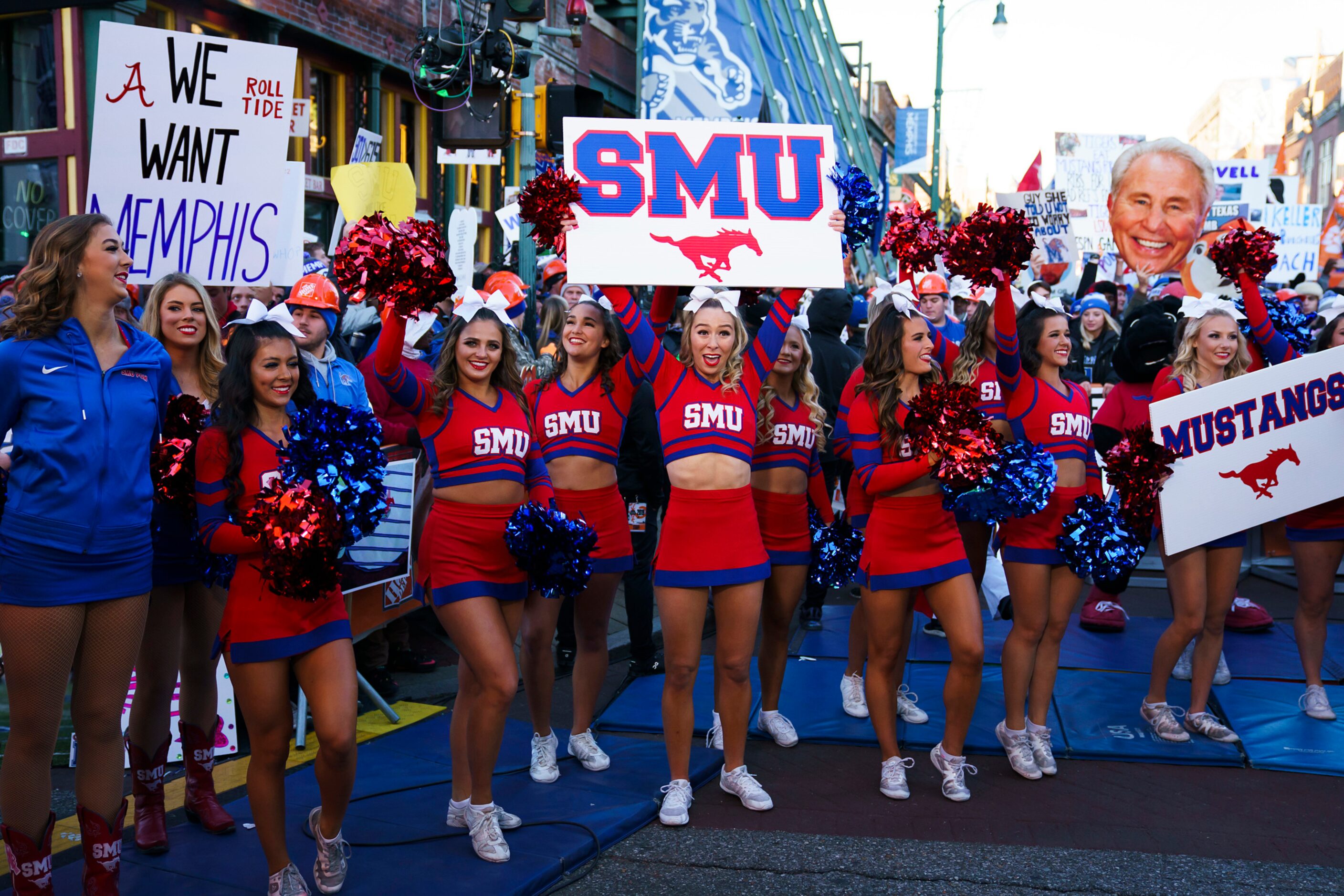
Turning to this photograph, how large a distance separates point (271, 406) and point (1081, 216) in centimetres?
1318

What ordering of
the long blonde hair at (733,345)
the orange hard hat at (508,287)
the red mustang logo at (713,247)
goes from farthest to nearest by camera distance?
1. the orange hard hat at (508,287)
2. the red mustang logo at (713,247)
3. the long blonde hair at (733,345)

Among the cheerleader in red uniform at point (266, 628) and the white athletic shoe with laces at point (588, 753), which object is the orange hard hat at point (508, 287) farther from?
the cheerleader in red uniform at point (266, 628)

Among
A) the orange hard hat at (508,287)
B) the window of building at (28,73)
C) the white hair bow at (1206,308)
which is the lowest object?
the white hair bow at (1206,308)

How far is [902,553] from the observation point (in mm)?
4598

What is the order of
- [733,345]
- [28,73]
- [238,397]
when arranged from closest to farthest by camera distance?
[238,397] → [733,345] → [28,73]

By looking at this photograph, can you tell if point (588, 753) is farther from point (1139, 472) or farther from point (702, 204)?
point (1139, 472)

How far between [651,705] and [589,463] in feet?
4.94

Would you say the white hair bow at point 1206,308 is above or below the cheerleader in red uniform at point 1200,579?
above

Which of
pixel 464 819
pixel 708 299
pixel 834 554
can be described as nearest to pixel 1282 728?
pixel 834 554

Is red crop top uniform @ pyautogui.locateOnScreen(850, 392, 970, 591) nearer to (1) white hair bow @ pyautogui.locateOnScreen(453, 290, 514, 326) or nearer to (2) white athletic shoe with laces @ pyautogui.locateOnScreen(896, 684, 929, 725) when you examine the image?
Answer: (2) white athletic shoe with laces @ pyautogui.locateOnScreen(896, 684, 929, 725)

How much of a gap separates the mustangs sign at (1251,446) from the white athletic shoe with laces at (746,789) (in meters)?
2.13

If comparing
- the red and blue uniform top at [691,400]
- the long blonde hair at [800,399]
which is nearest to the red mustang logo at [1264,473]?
the long blonde hair at [800,399]

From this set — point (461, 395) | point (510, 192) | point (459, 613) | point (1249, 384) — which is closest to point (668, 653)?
point (459, 613)

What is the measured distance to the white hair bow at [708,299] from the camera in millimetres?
4559
